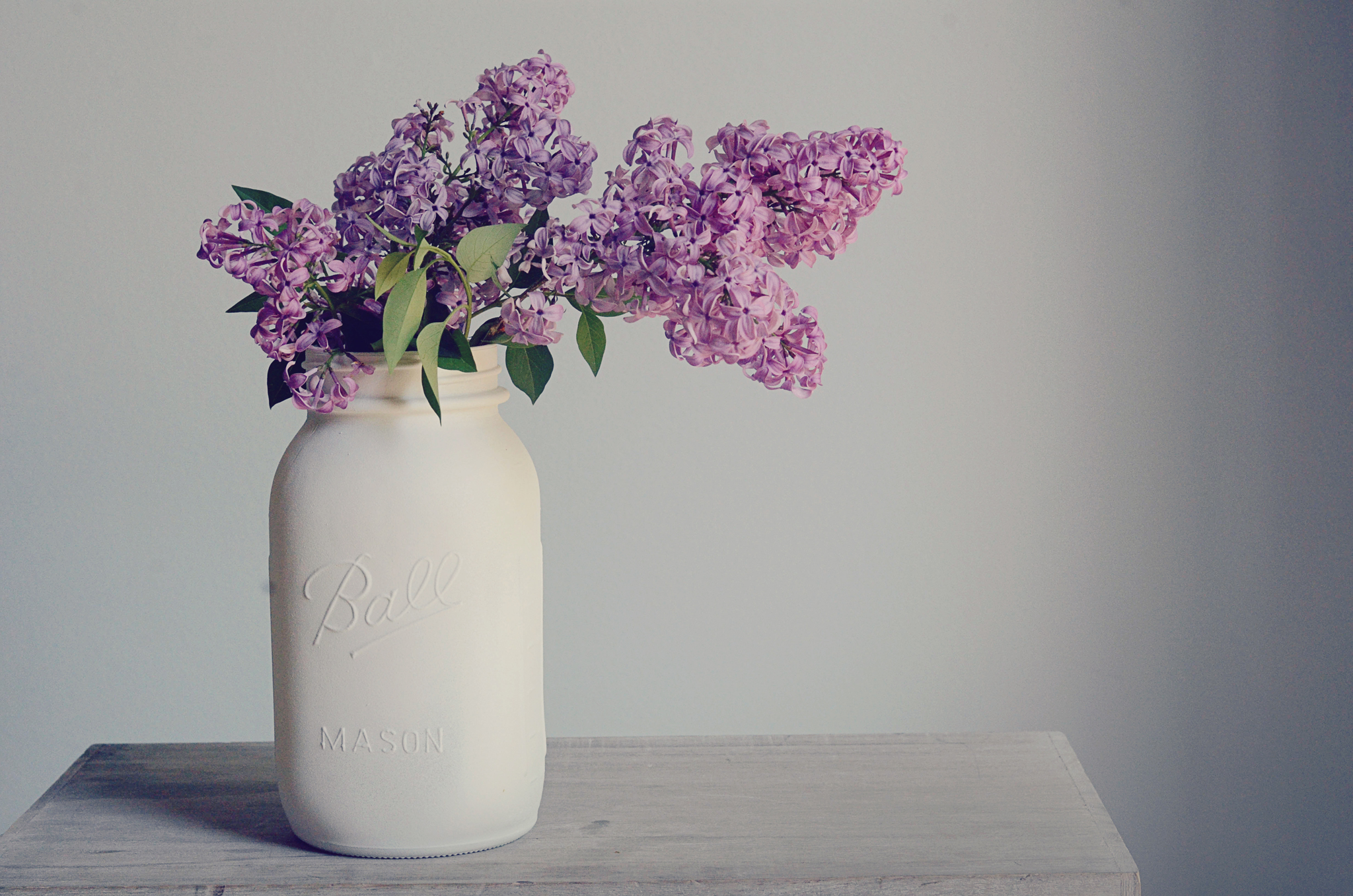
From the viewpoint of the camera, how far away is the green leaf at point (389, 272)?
2.29ft

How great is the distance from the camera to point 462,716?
763mm

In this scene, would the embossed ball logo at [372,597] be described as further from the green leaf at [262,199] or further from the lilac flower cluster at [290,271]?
the green leaf at [262,199]

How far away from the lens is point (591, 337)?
762 mm

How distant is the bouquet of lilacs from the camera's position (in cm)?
67

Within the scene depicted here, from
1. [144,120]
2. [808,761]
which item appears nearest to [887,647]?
[808,761]

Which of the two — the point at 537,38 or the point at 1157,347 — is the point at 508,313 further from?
the point at 1157,347

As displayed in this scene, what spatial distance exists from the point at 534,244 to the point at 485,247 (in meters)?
0.03

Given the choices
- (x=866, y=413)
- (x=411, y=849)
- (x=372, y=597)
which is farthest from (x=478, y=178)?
(x=866, y=413)

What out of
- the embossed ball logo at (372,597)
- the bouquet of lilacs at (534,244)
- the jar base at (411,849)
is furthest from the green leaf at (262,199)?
the jar base at (411,849)

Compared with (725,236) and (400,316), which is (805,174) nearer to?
(725,236)

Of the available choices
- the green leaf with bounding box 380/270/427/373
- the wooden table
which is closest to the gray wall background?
the wooden table

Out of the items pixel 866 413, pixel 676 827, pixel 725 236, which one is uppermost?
pixel 725 236

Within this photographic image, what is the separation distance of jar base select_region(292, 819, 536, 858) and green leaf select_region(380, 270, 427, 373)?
33 centimetres

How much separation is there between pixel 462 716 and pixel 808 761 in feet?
1.10
